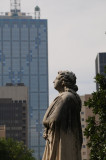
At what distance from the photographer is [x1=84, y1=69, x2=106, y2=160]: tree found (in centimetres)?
3178

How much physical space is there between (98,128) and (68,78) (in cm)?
2088

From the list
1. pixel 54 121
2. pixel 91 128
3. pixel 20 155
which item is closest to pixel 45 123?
pixel 54 121

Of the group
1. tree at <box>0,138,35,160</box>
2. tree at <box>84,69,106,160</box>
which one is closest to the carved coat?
tree at <box>84,69,106,160</box>

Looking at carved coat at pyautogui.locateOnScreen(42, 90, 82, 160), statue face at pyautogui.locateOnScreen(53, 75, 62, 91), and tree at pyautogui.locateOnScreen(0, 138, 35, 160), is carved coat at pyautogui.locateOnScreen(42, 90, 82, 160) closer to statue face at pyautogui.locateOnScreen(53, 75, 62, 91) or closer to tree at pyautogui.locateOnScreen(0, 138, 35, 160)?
statue face at pyautogui.locateOnScreen(53, 75, 62, 91)

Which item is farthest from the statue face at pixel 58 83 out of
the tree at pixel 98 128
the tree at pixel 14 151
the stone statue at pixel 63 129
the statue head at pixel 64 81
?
the tree at pixel 14 151

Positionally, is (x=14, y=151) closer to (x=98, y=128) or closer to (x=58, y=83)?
(x=98, y=128)

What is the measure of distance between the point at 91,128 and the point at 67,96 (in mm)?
21433

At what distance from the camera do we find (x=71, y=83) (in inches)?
487

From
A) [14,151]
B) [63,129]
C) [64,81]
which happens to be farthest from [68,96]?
[14,151]

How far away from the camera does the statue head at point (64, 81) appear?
12.3 metres

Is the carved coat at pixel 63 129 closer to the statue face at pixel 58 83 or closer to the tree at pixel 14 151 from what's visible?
the statue face at pixel 58 83

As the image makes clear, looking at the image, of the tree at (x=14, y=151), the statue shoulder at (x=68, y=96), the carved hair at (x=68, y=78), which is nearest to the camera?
the statue shoulder at (x=68, y=96)

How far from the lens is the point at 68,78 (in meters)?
12.3

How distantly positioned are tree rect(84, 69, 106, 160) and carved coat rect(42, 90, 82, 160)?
1888 cm
